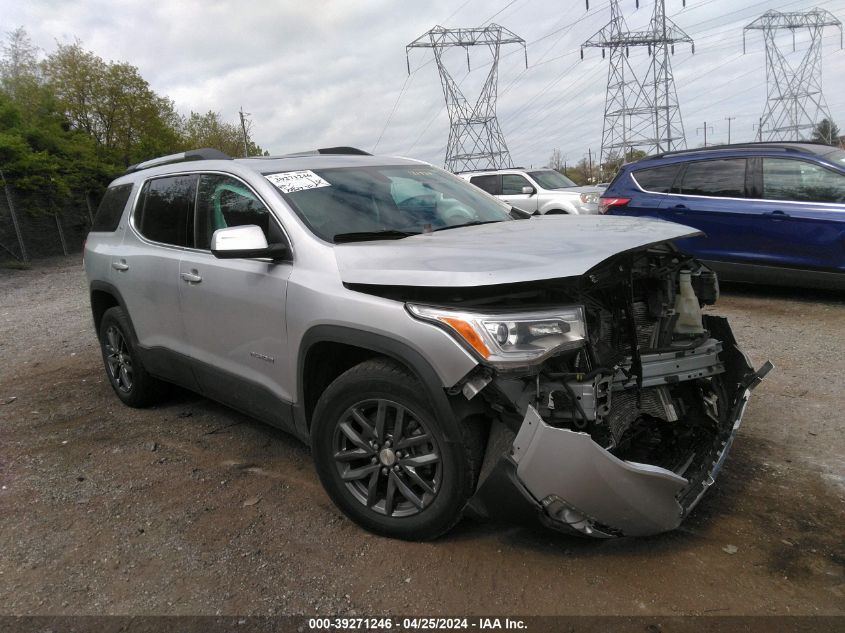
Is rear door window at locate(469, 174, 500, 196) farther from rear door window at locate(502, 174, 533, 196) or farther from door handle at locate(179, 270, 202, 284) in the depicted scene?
door handle at locate(179, 270, 202, 284)

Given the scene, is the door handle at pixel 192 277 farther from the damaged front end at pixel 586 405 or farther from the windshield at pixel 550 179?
the windshield at pixel 550 179

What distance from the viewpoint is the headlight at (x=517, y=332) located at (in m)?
2.42

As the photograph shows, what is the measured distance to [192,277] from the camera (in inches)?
152

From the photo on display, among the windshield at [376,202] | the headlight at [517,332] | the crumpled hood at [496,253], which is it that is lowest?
the headlight at [517,332]

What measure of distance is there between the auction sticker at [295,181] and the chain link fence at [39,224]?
59.8ft

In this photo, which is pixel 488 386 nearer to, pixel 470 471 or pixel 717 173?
pixel 470 471

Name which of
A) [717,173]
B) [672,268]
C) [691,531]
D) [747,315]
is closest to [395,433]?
[691,531]

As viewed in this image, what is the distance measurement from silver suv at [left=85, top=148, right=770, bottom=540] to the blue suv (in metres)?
4.28

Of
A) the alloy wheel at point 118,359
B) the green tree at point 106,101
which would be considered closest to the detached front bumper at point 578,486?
the alloy wheel at point 118,359

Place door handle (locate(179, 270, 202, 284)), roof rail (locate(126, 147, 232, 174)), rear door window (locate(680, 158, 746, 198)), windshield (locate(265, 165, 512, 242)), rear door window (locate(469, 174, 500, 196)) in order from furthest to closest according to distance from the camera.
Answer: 1. rear door window (locate(469, 174, 500, 196))
2. rear door window (locate(680, 158, 746, 198))
3. roof rail (locate(126, 147, 232, 174))
4. door handle (locate(179, 270, 202, 284))
5. windshield (locate(265, 165, 512, 242))

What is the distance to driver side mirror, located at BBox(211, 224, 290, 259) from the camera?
3.11 metres

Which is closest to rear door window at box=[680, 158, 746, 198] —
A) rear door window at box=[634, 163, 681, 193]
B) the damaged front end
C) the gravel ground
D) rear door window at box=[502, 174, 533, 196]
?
rear door window at box=[634, 163, 681, 193]

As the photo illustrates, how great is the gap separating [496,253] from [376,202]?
45.5 inches

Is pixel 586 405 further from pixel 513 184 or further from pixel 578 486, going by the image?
pixel 513 184
